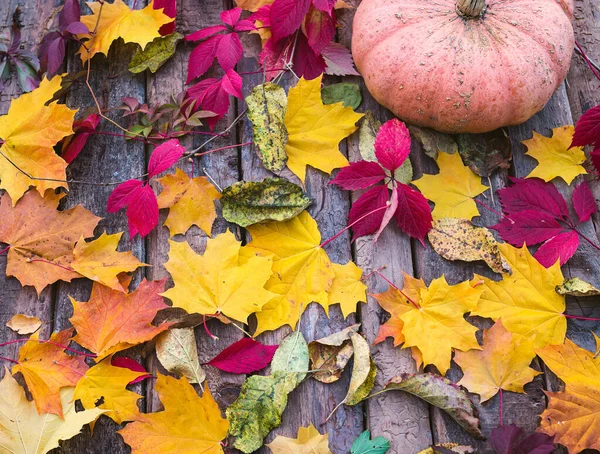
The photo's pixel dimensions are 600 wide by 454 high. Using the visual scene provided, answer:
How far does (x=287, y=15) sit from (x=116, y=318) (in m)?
0.85

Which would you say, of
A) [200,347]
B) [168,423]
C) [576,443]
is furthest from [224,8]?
[576,443]

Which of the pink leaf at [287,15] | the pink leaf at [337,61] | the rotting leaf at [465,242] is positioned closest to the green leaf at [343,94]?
the pink leaf at [337,61]

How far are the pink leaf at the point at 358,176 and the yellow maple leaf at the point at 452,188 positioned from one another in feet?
0.44

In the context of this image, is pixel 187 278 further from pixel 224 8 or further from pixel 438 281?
pixel 224 8

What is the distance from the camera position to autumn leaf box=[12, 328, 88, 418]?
132cm

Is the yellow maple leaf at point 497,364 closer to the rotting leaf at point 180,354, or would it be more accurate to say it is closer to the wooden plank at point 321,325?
the wooden plank at point 321,325

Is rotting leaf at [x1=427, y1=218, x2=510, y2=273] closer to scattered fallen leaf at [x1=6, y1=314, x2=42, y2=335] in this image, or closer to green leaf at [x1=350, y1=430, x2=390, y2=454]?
green leaf at [x1=350, y1=430, x2=390, y2=454]

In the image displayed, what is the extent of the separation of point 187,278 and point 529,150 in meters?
0.93

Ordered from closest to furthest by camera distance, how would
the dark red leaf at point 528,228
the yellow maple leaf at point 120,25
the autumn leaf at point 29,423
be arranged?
the autumn leaf at point 29,423
the dark red leaf at point 528,228
the yellow maple leaf at point 120,25

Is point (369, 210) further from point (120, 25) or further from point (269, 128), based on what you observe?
point (120, 25)

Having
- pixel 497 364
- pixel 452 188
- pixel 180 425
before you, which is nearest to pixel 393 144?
pixel 452 188

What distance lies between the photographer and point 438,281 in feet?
4.65

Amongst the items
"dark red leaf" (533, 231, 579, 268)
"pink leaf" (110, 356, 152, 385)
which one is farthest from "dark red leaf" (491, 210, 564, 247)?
"pink leaf" (110, 356, 152, 385)

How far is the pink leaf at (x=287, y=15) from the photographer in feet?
5.10
